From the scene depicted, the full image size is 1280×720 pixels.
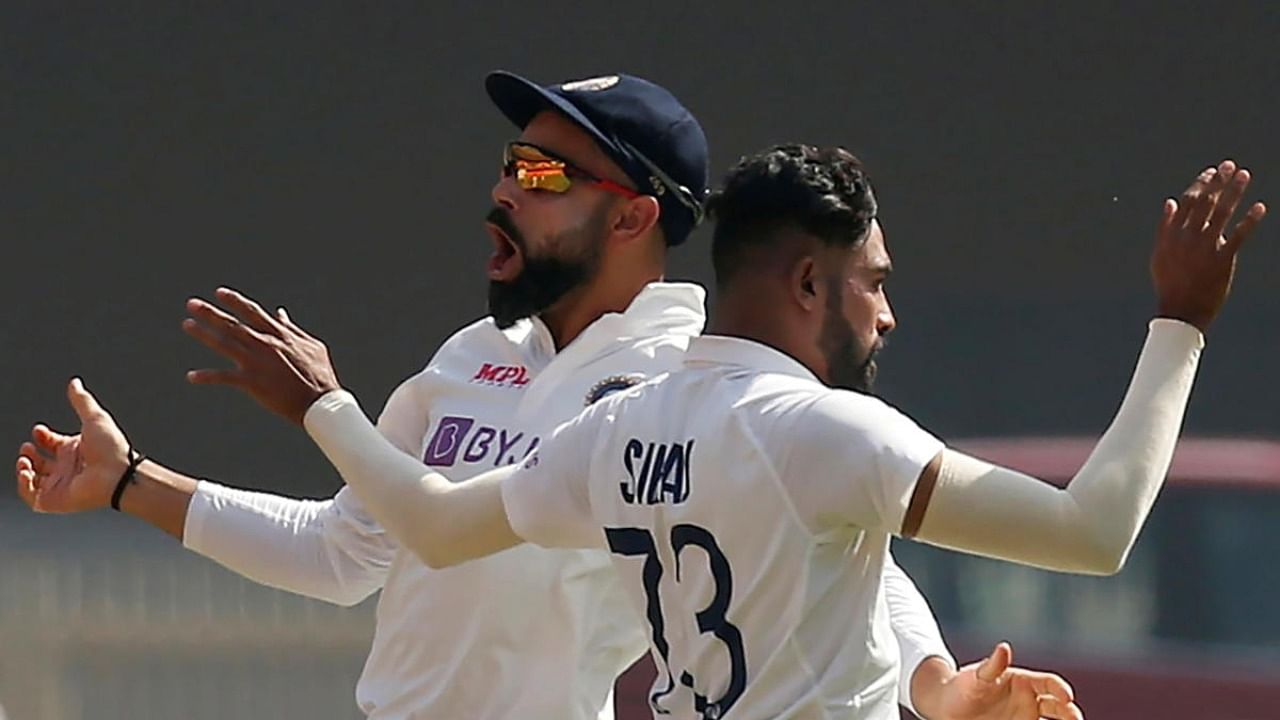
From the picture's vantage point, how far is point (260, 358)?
103 inches

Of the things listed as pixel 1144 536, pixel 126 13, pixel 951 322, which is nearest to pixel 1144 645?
pixel 1144 536

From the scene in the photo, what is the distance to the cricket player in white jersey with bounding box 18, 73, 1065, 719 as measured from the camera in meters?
2.96

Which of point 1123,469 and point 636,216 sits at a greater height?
point 636,216

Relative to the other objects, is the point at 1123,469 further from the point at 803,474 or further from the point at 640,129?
the point at 640,129

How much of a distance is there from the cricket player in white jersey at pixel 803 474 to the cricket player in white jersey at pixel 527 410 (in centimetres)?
42

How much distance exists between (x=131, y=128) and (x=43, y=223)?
0.42 metres

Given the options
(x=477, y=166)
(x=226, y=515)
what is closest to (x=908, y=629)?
(x=226, y=515)

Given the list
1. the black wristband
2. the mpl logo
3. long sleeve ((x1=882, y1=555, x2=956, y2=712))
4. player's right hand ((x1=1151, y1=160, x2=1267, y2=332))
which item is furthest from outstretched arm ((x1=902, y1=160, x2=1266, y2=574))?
the black wristband

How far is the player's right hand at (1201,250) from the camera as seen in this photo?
7.63ft

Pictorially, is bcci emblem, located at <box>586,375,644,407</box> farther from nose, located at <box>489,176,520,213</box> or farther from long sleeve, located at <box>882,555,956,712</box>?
long sleeve, located at <box>882,555,956,712</box>

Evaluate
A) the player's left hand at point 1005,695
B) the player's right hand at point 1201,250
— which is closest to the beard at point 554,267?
the player's left hand at point 1005,695

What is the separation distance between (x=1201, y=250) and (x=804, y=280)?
1.32 ft

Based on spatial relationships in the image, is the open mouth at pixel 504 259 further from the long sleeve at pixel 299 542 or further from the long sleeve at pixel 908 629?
the long sleeve at pixel 908 629

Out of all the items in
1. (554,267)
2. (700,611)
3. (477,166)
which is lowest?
(477,166)
